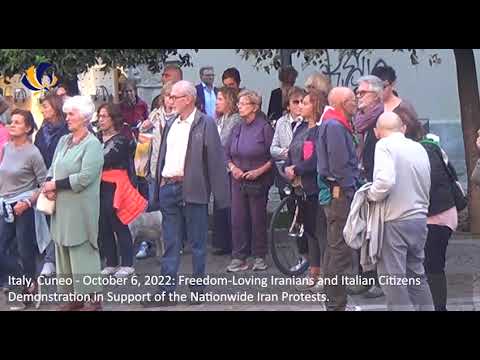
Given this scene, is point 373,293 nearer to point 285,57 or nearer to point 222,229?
point 222,229

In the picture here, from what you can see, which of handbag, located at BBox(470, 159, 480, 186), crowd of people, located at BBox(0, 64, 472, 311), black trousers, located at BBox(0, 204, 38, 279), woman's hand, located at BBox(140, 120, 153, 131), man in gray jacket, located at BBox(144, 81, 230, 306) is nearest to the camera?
crowd of people, located at BBox(0, 64, 472, 311)

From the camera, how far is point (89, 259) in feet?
25.1

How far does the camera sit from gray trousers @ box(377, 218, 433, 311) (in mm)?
7186

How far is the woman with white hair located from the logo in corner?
23 centimetres

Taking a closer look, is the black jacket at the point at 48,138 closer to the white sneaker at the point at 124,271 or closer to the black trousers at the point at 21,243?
the black trousers at the point at 21,243

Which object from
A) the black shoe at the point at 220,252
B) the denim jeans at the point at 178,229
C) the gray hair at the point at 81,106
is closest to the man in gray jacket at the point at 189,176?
the denim jeans at the point at 178,229

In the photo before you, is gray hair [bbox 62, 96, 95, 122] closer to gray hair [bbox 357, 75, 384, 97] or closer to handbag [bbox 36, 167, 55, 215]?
handbag [bbox 36, 167, 55, 215]

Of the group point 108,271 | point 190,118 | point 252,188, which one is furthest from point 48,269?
point 252,188

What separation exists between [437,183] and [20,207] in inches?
123

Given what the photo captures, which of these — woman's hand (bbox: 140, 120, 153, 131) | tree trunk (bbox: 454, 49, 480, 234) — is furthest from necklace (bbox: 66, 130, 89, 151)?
tree trunk (bbox: 454, 49, 480, 234)

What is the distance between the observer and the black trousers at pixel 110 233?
780cm
